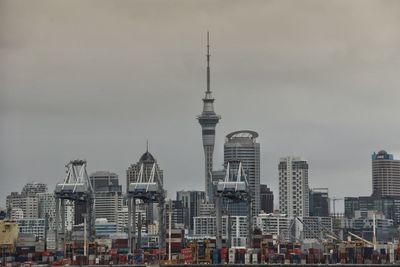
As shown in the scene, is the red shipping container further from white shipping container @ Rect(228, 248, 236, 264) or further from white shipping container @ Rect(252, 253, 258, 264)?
white shipping container @ Rect(252, 253, 258, 264)

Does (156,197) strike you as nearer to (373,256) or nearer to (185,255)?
(185,255)

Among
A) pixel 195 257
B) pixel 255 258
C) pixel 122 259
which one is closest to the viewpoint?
pixel 195 257

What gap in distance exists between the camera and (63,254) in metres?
198

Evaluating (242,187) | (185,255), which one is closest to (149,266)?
(185,255)

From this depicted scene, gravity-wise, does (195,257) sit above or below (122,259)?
above

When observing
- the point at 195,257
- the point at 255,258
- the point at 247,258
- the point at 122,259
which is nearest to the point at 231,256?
the point at 247,258

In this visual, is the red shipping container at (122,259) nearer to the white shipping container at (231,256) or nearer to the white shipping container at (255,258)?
the white shipping container at (231,256)

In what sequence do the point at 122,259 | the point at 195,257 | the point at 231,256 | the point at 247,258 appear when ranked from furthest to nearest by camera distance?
the point at 122,259 → the point at 195,257 → the point at 247,258 → the point at 231,256

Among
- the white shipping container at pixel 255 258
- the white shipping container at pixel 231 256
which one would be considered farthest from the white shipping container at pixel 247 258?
the white shipping container at pixel 231 256

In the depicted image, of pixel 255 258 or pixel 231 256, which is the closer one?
pixel 231 256

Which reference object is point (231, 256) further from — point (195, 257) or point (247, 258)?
point (195, 257)

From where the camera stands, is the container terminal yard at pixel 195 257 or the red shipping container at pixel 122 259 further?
the red shipping container at pixel 122 259

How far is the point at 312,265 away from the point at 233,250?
1261 centimetres

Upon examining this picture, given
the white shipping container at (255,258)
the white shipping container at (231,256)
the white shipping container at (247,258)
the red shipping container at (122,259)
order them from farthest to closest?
the white shipping container at (255,258)
the red shipping container at (122,259)
the white shipping container at (247,258)
the white shipping container at (231,256)
